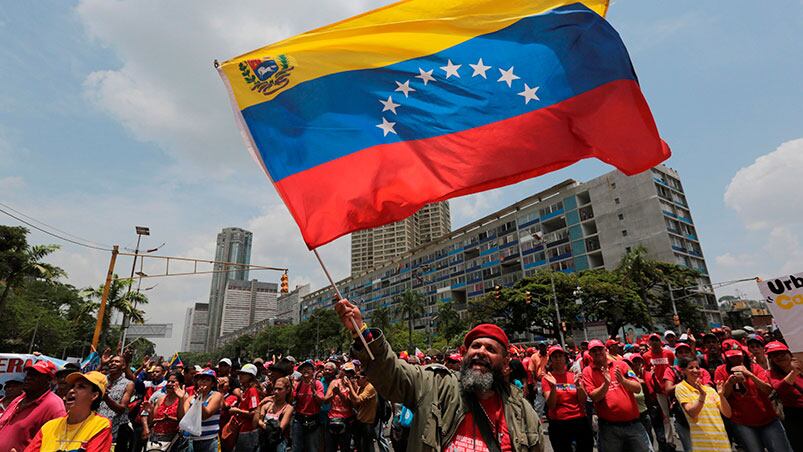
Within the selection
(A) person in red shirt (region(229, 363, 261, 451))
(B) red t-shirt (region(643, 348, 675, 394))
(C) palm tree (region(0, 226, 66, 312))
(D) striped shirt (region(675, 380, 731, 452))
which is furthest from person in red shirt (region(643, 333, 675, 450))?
(C) palm tree (region(0, 226, 66, 312))

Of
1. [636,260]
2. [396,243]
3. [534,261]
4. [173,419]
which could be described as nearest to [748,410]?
[173,419]

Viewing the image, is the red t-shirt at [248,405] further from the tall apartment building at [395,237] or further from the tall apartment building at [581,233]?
the tall apartment building at [395,237]

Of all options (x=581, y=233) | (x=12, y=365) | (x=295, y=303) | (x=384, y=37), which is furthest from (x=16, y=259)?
(x=295, y=303)

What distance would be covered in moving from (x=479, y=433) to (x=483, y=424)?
0.07m

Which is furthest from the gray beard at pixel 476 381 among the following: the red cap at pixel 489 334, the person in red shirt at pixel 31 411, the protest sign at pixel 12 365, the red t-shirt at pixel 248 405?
the protest sign at pixel 12 365

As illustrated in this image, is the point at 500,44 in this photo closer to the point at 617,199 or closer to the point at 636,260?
the point at 636,260

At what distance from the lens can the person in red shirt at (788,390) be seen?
18.1 feet

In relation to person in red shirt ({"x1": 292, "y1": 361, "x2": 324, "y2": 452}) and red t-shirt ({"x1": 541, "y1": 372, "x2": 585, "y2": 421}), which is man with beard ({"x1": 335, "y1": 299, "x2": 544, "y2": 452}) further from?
person in red shirt ({"x1": 292, "y1": 361, "x2": 324, "y2": 452})

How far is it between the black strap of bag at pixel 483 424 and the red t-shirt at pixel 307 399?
6.25 m

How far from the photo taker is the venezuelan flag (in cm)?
405

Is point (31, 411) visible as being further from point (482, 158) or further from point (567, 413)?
point (567, 413)

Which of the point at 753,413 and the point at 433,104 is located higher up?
the point at 433,104

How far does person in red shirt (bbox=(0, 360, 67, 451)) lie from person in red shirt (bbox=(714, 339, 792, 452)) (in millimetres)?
8279

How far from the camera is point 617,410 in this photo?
18.7 ft
